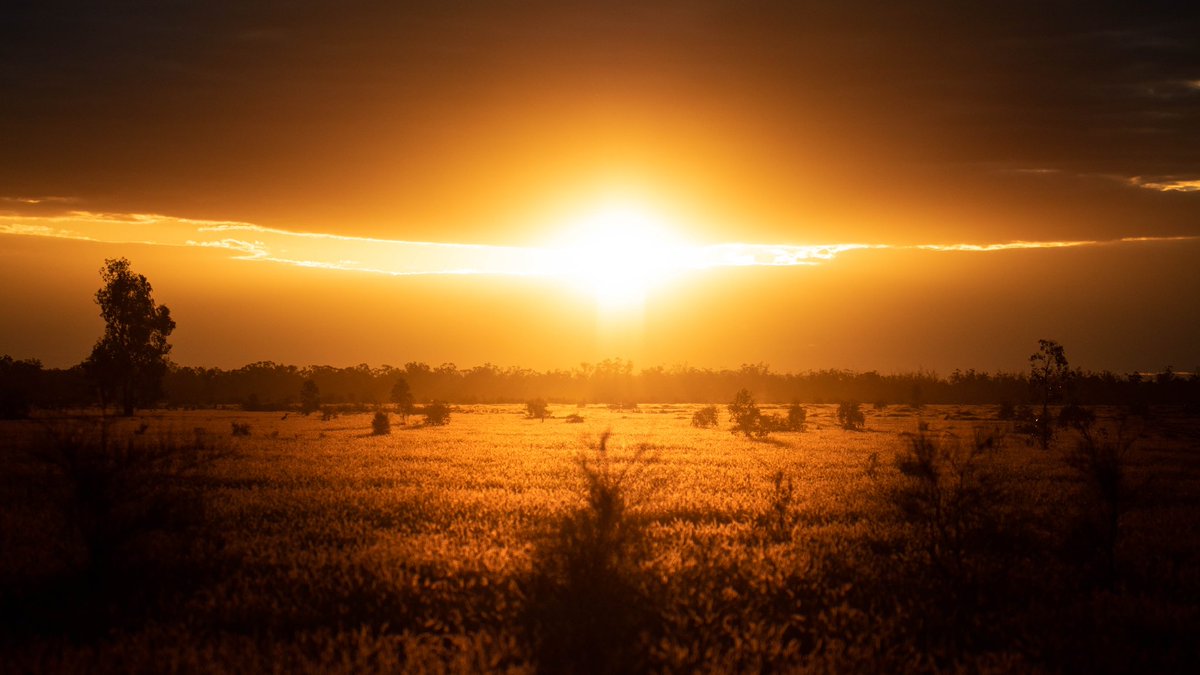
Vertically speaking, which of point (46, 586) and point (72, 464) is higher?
point (72, 464)

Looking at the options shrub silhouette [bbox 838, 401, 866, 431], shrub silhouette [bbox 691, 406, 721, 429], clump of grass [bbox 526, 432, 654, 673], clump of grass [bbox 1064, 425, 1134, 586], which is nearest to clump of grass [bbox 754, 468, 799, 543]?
clump of grass [bbox 526, 432, 654, 673]

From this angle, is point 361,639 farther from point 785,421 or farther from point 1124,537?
point 785,421

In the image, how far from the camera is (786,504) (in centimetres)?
1719

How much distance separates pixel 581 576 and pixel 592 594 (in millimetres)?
609

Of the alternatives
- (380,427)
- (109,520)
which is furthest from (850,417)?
(109,520)

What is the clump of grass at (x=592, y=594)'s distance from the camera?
8.18 m

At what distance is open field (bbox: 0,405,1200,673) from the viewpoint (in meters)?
8.32

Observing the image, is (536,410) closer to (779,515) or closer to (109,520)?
(779,515)

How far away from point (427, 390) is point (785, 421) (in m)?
101

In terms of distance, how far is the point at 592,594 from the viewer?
391 inches

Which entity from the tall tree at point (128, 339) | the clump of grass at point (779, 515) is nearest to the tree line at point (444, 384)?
the tall tree at point (128, 339)

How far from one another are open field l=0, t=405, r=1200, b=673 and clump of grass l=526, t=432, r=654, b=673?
0.13 ft

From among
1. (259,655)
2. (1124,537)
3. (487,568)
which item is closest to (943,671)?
(487,568)

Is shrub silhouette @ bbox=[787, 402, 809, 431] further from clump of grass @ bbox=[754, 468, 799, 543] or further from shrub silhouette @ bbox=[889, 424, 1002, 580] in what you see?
shrub silhouette @ bbox=[889, 424, 1002, 580]
